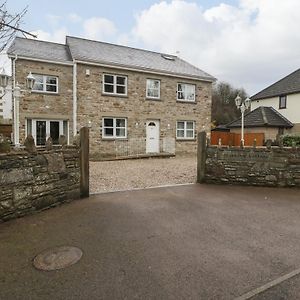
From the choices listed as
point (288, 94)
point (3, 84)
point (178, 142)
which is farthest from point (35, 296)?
point (288, 94)

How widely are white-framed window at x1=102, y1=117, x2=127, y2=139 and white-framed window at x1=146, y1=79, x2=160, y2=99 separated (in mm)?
2608

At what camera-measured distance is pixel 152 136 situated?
19.0 meters

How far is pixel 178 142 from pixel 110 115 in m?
5.41

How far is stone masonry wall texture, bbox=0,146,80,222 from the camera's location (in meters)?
5.39

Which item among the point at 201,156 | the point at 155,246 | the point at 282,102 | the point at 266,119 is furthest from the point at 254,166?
the point at 282,102

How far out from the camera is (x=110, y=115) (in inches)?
682

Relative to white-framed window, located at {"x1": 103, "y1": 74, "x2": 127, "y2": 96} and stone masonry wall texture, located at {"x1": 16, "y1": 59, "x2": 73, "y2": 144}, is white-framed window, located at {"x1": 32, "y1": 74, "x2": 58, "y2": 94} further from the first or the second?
white-framed window, located at {"x1": 103, "y1": 74, "x2": 127, "y2": 96}

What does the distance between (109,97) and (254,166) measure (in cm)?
1096

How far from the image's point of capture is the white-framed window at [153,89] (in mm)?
18734

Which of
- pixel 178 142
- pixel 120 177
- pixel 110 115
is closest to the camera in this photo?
pixel 120 177

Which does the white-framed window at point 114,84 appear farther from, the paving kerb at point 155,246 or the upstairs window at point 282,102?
the upstairs window at point 282,102

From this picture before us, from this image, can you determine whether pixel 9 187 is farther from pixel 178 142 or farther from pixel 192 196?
pixel 178 142

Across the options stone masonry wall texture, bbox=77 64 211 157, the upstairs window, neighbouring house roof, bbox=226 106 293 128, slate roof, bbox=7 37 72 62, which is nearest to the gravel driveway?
stone masonry wall texture, bbox=77 64 211 157

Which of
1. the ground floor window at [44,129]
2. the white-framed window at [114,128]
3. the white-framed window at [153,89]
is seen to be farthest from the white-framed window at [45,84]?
the white-framed window at [153,89]
